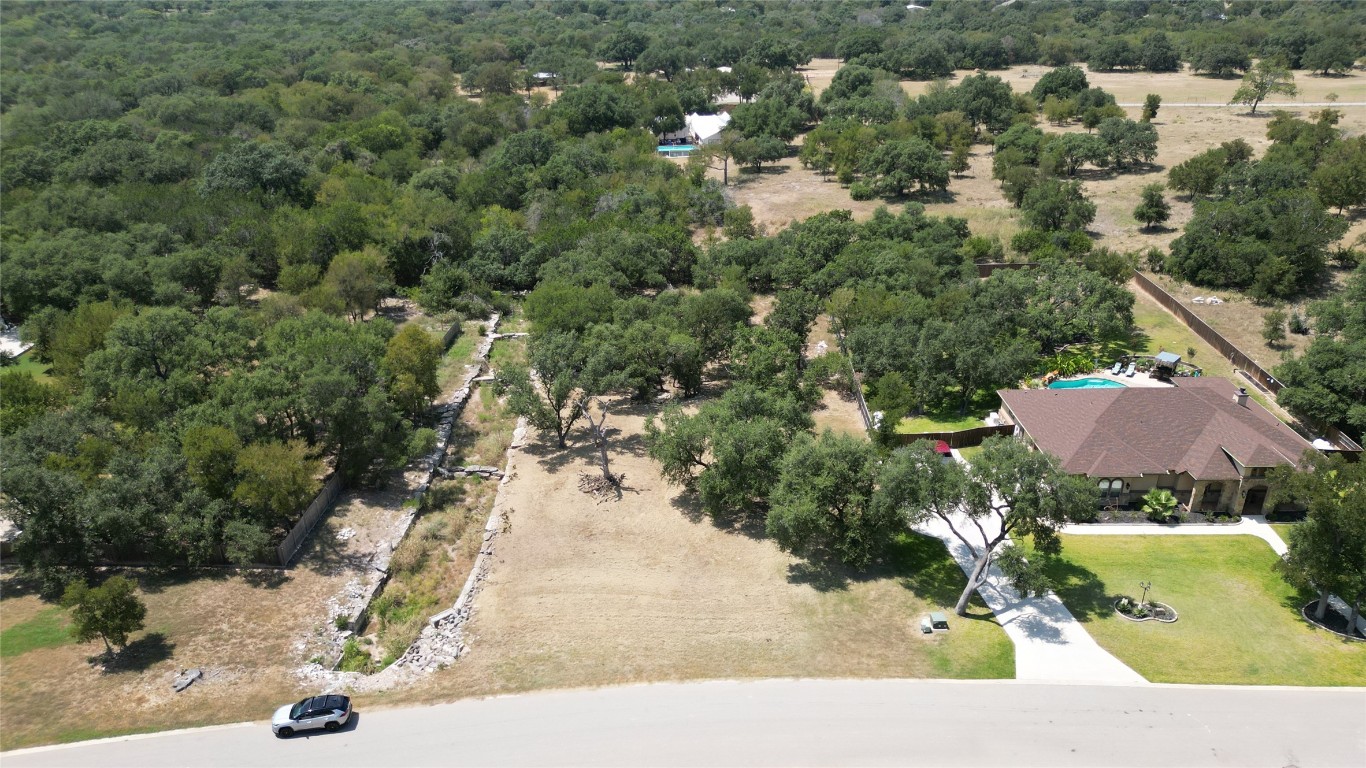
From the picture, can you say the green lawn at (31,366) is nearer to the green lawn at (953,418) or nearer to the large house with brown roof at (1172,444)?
the green lawn at (953,418)

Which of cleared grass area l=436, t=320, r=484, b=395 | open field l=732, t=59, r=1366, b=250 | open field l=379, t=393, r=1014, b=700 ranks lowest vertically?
open field l=379, t=393, r=1014, b=700

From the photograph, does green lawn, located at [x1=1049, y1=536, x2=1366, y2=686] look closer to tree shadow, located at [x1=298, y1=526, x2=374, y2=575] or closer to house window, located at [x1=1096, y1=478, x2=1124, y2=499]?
house window, located at [x1=1096, y1=478, x2=1124, y2=499]

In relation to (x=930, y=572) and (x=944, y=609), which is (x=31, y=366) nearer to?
(x=930, y=572)

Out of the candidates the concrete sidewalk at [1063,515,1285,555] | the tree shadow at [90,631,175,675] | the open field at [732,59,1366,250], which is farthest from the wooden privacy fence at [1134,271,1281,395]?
the tree shadow at [90,631,175,675]

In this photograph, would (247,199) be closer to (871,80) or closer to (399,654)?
(399,654)

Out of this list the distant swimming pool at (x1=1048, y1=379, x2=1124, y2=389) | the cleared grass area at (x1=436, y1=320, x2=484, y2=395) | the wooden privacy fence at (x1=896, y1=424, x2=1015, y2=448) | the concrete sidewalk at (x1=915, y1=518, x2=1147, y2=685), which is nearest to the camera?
the concrete sidewalk at (x1=915, y1=518, x2=1147, y2=685)

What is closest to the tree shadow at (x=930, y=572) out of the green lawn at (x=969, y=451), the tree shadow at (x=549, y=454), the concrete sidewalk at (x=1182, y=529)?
the concrete sidewalk at (x=1182, y=529)

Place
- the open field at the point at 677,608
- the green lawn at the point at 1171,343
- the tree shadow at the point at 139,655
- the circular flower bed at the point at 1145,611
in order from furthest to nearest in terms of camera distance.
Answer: the green lawn at the point at 1171,343 → the circular flower bed at the point at 1145,611 → the tree shadow at the point at 139,655 → the open field at the point at 677,608
